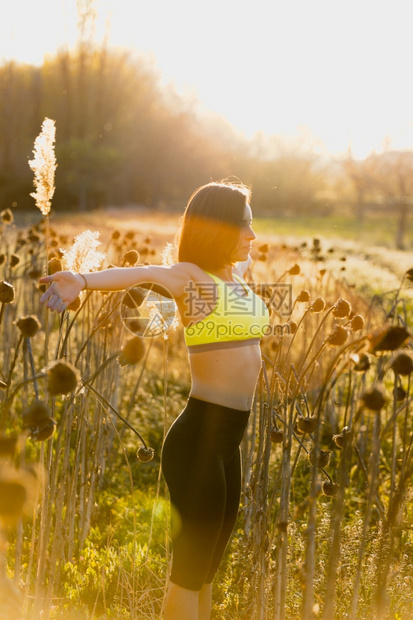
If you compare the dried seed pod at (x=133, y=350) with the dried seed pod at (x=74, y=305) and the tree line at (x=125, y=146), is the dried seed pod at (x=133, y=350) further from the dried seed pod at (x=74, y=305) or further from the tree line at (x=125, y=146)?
the tree line at (x=125, y=146)

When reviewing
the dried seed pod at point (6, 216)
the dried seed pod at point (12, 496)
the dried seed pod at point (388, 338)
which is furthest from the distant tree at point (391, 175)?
the dried seed pod at point (12, 496)

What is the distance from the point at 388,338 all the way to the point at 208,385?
1.01 metres

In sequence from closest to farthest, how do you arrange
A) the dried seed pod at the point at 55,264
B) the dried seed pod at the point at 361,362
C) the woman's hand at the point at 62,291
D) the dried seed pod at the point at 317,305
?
the dried seed pod at the point at 361,362 → the woman's hand at the point at 62,291 → the dried seed pod at the point at 317,305 → the dried seed pod at the point at 55,264

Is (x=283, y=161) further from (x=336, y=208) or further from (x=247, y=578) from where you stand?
(x=247, y=578)

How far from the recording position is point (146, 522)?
3.72 meters

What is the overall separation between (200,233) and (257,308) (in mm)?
338

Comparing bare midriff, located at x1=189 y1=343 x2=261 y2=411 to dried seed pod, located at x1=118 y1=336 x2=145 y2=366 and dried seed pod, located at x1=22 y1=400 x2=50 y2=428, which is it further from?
dried seed pod, located at x1=22 y1=400 x2=50 y2=428

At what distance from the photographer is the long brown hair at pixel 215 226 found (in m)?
2.35

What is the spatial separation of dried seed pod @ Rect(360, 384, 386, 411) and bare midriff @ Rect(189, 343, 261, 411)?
0.94 m

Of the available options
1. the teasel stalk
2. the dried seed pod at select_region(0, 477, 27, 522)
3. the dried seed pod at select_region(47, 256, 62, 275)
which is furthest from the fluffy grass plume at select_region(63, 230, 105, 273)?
the dried seed pod at select_region(0, 477, 27, 522)

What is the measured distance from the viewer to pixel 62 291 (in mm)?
1752

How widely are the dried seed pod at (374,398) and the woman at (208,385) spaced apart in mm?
935

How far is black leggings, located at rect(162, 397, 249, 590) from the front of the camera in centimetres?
223

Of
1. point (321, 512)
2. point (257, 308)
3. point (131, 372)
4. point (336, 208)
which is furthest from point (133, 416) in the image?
point (336, 208)
